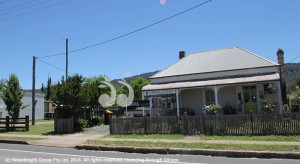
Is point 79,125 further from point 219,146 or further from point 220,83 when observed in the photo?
point 219,146

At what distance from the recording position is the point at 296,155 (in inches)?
425

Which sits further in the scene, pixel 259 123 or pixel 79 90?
pixel 79 90

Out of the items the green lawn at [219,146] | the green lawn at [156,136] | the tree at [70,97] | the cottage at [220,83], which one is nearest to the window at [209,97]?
the cottage at [220,83]

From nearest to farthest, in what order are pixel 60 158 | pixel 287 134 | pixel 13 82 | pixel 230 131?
1. pixel 60 158
2. pixel 287 134
3. pixel 230 131
4. pixel 13 82

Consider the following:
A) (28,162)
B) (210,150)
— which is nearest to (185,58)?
(210,150)

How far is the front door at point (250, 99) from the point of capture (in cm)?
2362

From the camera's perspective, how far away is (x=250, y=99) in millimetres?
23766

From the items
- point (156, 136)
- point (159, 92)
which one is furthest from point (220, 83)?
point (156, 136)

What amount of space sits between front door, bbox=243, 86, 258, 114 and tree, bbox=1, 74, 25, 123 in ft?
56.4

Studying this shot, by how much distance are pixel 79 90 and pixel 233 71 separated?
11.0m

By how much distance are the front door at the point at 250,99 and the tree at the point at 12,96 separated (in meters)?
17.2

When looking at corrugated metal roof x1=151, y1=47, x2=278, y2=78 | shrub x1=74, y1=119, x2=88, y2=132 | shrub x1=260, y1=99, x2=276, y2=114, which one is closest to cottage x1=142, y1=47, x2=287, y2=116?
corrugated metal roof x1=151, y1=47, x2=278, y2=78

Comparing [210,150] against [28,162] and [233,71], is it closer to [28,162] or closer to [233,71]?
[28,162]

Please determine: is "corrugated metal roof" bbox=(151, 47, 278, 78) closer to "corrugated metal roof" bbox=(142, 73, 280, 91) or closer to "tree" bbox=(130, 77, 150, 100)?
"corrugated metal roof" bbox=(142, 73, 280, 91)
